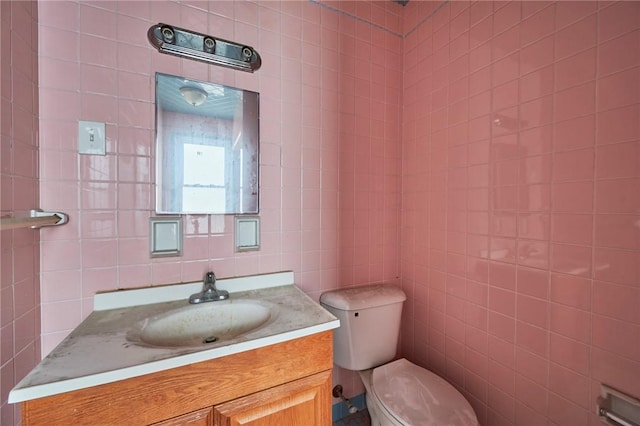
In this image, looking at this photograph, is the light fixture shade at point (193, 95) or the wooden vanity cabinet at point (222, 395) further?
the light fixture shade at point (193, 95)

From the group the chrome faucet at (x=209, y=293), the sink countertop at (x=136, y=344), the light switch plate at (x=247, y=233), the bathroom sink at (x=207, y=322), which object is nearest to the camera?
the sink countertop at (x=136, y=344)

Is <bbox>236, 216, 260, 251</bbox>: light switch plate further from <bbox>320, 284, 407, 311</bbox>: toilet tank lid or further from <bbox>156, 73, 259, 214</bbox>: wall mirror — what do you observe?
<bbox>320, 284, 407, 311</bbox>: toilet tank lid

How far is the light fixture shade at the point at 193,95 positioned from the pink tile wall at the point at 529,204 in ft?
3.65

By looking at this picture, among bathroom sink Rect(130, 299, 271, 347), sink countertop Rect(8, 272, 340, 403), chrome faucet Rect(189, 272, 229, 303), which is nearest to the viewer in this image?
sink countertop Rect(8, 272, 340, 403)

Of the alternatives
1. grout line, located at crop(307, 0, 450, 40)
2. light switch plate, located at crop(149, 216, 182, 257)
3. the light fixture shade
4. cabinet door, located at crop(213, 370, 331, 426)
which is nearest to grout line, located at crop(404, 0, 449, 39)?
grout line, located at crop(307, 0, 450, 40)

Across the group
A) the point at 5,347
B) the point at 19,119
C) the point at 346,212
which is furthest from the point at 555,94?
the point at 5,347

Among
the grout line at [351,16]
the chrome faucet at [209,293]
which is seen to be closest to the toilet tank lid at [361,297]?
the chrome faucet at [209,293]

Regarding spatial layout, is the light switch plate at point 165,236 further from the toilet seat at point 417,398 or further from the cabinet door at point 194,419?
the toilet seat at point 417,398

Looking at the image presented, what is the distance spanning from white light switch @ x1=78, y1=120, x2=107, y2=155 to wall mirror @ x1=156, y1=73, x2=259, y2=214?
0.57ft

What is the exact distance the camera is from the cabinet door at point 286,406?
693 mm

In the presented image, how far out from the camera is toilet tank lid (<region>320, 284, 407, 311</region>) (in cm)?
120

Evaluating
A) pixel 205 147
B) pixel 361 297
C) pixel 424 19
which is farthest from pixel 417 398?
pixel 424 19

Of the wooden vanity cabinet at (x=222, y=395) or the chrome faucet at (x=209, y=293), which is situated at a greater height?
the chrome faucet at (x=209, y=293)

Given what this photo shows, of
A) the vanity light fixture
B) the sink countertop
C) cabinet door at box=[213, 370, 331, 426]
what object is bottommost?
cabinet door at box=[213, 370, 331, 426]
